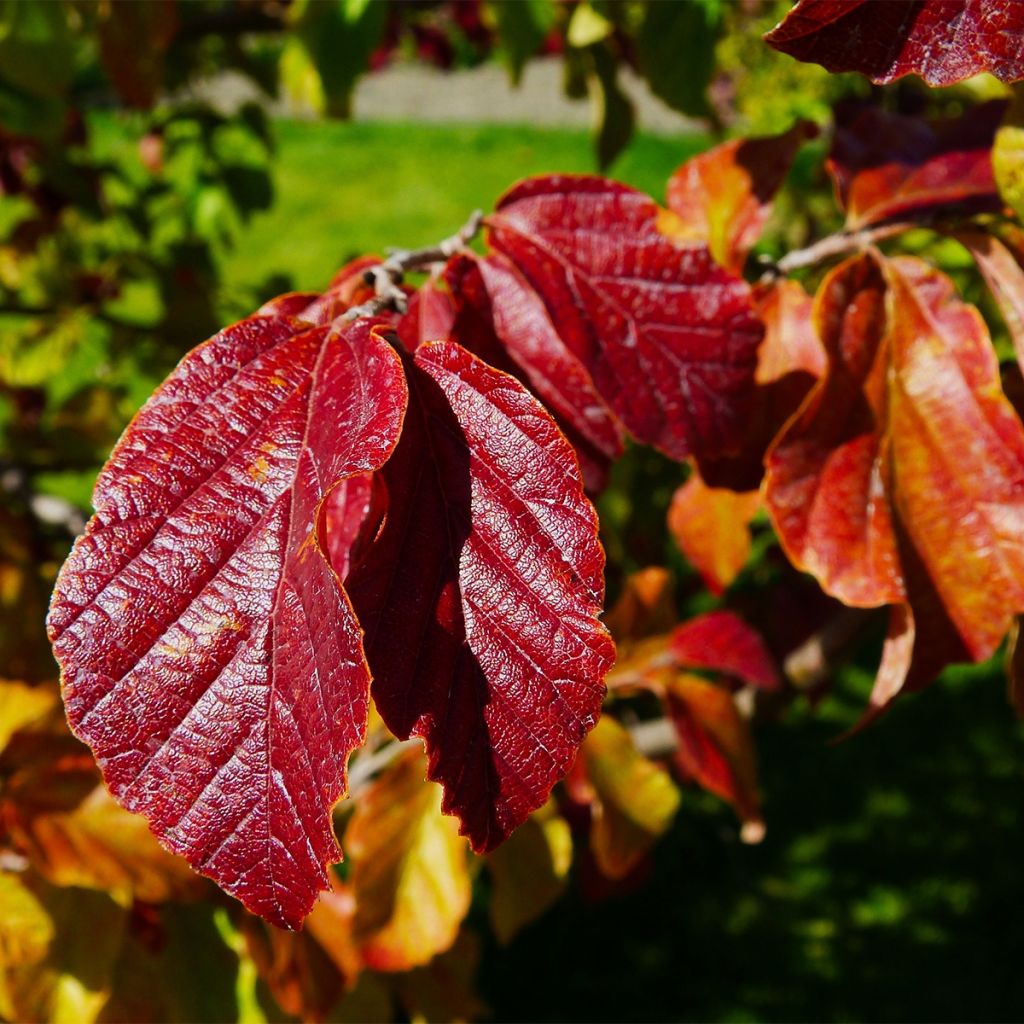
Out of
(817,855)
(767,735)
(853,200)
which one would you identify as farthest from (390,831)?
(767,735)

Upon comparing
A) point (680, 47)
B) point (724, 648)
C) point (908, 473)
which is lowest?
point (724, 648)

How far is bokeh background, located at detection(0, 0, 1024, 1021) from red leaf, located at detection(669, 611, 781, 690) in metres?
0.20

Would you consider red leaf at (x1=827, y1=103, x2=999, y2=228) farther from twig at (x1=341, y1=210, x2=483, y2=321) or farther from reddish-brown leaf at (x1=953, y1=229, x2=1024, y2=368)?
twig at (x1=341, y1=210, x2=483, y2=321)

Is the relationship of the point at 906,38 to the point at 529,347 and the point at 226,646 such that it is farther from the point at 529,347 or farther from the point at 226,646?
the point at 226,646

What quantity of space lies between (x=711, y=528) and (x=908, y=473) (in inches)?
Answer: 12.2

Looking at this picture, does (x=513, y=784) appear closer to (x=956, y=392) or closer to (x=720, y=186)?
Answer: (x=956, y=392)

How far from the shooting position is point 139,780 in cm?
57

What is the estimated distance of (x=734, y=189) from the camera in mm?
1029

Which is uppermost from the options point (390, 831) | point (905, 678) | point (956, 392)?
point (956, 392)

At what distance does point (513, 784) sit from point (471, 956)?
1.06 meters

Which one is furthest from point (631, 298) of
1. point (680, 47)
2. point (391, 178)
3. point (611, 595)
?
point (391, 178)

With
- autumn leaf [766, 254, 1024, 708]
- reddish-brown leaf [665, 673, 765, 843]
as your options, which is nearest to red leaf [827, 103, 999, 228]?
autumn leaf [766, 254, 1024, 708]

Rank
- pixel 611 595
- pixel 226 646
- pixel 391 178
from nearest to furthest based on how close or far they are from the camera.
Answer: pixel 226 646, pixel 611 595, pixel 391 178

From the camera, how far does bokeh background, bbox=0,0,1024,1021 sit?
1.29 meters
